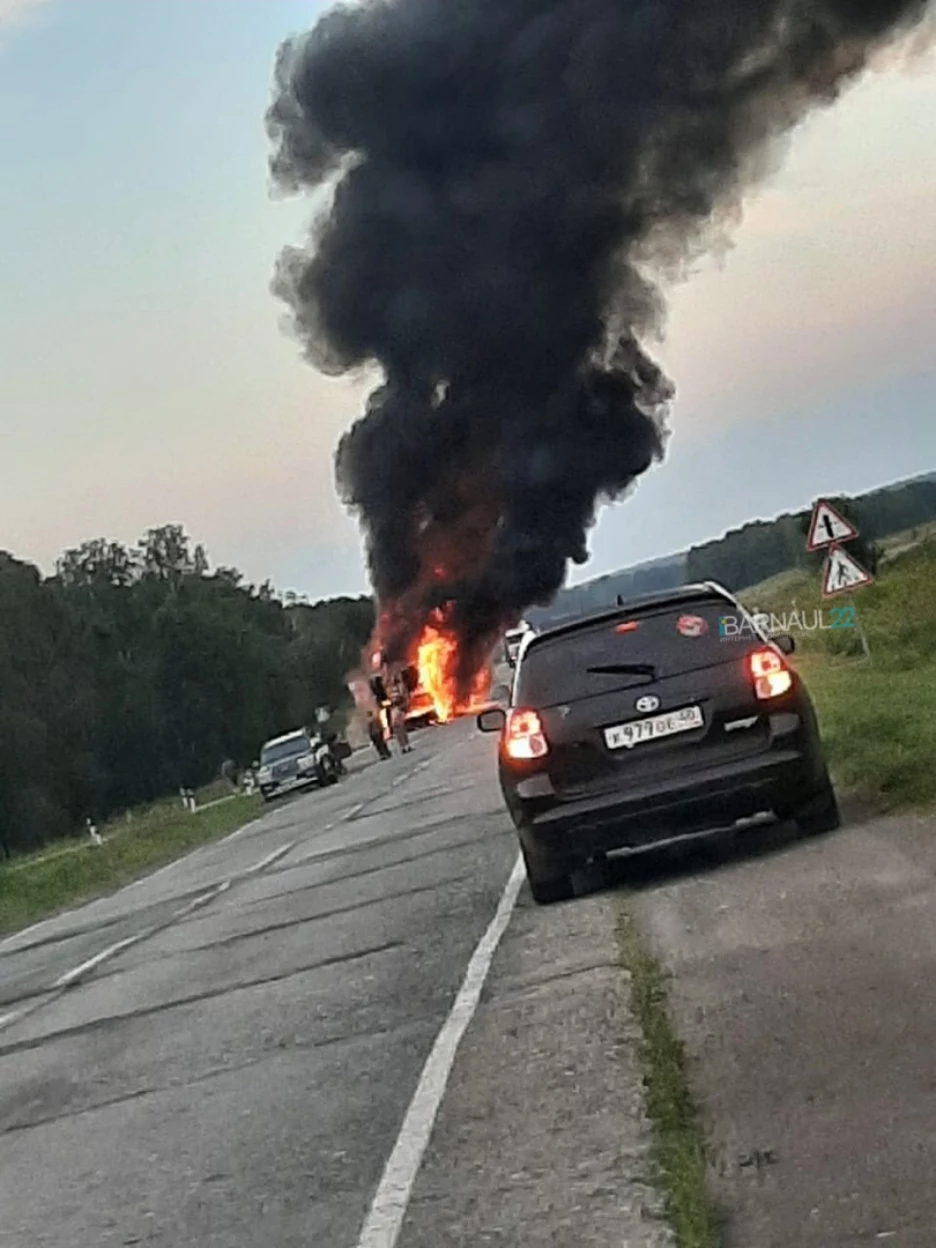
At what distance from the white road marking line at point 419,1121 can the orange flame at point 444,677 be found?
158 feet

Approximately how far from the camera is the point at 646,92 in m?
44.3

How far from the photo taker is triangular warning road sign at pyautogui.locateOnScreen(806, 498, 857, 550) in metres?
26.3

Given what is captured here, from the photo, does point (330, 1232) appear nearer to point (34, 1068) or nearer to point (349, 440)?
point (34, 1068)

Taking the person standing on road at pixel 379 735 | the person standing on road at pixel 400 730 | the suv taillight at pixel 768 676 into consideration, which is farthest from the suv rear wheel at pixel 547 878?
the person standing on road at pixel 379 735

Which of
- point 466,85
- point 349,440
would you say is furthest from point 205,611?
point 466,85

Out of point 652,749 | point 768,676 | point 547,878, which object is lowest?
point 547,878

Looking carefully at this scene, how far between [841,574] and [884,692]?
2.77m

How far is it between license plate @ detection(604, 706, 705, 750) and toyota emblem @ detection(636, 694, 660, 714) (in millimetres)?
56

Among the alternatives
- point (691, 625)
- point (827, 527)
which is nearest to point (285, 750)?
point (827, 527)

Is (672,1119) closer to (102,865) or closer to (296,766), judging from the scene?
(102,865)

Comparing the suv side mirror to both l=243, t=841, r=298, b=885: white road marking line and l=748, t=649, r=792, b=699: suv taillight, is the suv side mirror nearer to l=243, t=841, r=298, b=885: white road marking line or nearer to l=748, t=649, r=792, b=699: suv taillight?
l=748, t=649, r=792, b=699: suv taillight

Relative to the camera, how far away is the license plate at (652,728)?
13180 mm

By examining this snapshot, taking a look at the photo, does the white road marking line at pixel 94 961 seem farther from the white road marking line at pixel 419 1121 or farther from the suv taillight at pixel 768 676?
the suv taillight at pixel 768 676

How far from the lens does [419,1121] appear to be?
7793mm
